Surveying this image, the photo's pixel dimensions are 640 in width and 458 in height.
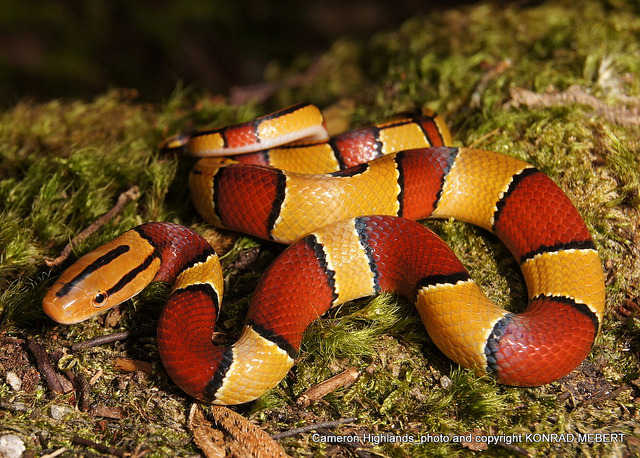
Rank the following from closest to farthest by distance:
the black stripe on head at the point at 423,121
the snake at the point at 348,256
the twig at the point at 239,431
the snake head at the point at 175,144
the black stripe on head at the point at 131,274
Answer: the twig at the point at 239,431 → the snake at the point at 348,256 → the black stripe on head at the point at 131,274 → the black stripe on head at the point at 423,121 → the snake head at the point at 175,144

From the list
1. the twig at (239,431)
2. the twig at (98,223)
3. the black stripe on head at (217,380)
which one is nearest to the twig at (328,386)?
the twig at (239,431)

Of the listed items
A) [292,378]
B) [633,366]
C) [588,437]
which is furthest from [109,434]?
[633,366]

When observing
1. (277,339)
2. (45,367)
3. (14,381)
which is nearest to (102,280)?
(45,367)

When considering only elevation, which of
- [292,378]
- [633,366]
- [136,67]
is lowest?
[633,366]

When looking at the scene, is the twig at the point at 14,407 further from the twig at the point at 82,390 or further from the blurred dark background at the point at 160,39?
the blurred dark background at the point at 160,39

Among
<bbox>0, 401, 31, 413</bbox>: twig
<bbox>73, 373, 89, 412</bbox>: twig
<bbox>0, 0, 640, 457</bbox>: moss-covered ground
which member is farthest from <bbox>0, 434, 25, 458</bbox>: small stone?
<bbox>73, 373, 89, 412</bbox>: twig

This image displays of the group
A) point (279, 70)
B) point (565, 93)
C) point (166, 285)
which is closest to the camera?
point (166, 285)

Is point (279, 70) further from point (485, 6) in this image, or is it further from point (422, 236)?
point (422, 236)
